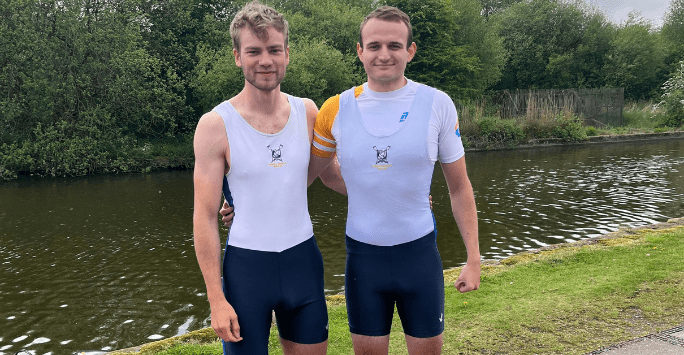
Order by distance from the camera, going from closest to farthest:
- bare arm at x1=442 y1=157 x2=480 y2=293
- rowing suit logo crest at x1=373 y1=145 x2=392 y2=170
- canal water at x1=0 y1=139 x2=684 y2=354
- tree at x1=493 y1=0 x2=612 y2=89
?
rowing suit logo crest at x1=373 y1=145 x2=392 y2=170 → bare arm at x1=442 y1=157 x2=480 y2=293 → canal water at x1=0 y1=139 x2=684 y2=354 → tree at x1=493 y1=0 x2=612 y2=89

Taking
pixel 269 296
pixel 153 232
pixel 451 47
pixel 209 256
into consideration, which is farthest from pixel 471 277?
pixel 451 47

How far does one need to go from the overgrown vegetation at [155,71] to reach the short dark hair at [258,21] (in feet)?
70.6

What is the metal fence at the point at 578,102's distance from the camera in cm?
3609

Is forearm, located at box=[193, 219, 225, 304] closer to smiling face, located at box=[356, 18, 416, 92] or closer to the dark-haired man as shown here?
the dark-haired man

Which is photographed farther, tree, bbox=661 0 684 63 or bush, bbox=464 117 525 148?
tree, bbox=661 0 684 63

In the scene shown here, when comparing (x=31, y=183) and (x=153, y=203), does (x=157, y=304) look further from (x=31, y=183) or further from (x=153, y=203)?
(x=31, y=183)

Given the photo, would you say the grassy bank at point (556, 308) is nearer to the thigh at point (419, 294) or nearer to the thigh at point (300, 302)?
the thigh at point (419, 294)

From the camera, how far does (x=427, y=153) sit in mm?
2738

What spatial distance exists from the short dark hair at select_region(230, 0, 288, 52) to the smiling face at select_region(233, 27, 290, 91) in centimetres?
2

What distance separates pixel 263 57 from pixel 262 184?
1.99ft

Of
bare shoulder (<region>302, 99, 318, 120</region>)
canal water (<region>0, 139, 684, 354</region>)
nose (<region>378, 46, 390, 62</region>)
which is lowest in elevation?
canal water (<region>0, 139, 684, 354</region>)

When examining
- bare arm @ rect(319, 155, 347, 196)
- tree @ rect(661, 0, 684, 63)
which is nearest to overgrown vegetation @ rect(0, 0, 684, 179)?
tree @ rect(661, 0, 684, 63)

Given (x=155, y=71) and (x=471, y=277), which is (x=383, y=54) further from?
(x=155, y=71)

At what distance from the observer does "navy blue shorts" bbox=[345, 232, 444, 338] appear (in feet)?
9.11
